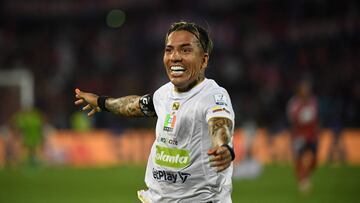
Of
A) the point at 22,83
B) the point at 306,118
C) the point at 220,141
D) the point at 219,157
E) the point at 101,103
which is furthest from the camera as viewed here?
the point at 22,83

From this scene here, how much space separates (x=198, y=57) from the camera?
16.8ft

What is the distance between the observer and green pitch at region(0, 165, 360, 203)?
1414cm

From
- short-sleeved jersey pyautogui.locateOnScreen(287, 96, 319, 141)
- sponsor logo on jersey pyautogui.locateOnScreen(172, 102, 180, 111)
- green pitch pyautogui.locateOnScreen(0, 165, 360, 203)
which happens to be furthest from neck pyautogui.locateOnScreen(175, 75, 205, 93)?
short-sleeved jersey pyautogui.locateOnScreen(287, 96, 319, 141)

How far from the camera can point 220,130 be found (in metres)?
4.73

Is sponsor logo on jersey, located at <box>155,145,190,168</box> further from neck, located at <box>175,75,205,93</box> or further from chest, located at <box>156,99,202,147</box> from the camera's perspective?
neck, located at <box>175,75,205,93</box>

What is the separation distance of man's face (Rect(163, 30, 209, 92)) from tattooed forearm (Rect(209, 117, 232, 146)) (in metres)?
0.41

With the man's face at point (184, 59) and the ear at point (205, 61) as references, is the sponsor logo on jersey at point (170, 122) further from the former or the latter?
the ear at point (205, 61)

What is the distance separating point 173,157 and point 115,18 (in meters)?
28.5

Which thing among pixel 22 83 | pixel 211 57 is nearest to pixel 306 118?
pixel 211 57

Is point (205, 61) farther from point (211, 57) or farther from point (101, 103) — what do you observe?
point (211, 57)

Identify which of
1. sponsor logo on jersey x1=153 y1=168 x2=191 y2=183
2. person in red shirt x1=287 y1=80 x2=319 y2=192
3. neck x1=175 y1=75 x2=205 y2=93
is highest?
neck x1=175 y1=75 x2=205 y2=93

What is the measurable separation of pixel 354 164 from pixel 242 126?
165 inches

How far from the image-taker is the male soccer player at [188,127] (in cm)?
498

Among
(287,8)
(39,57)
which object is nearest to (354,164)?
(287,8)
